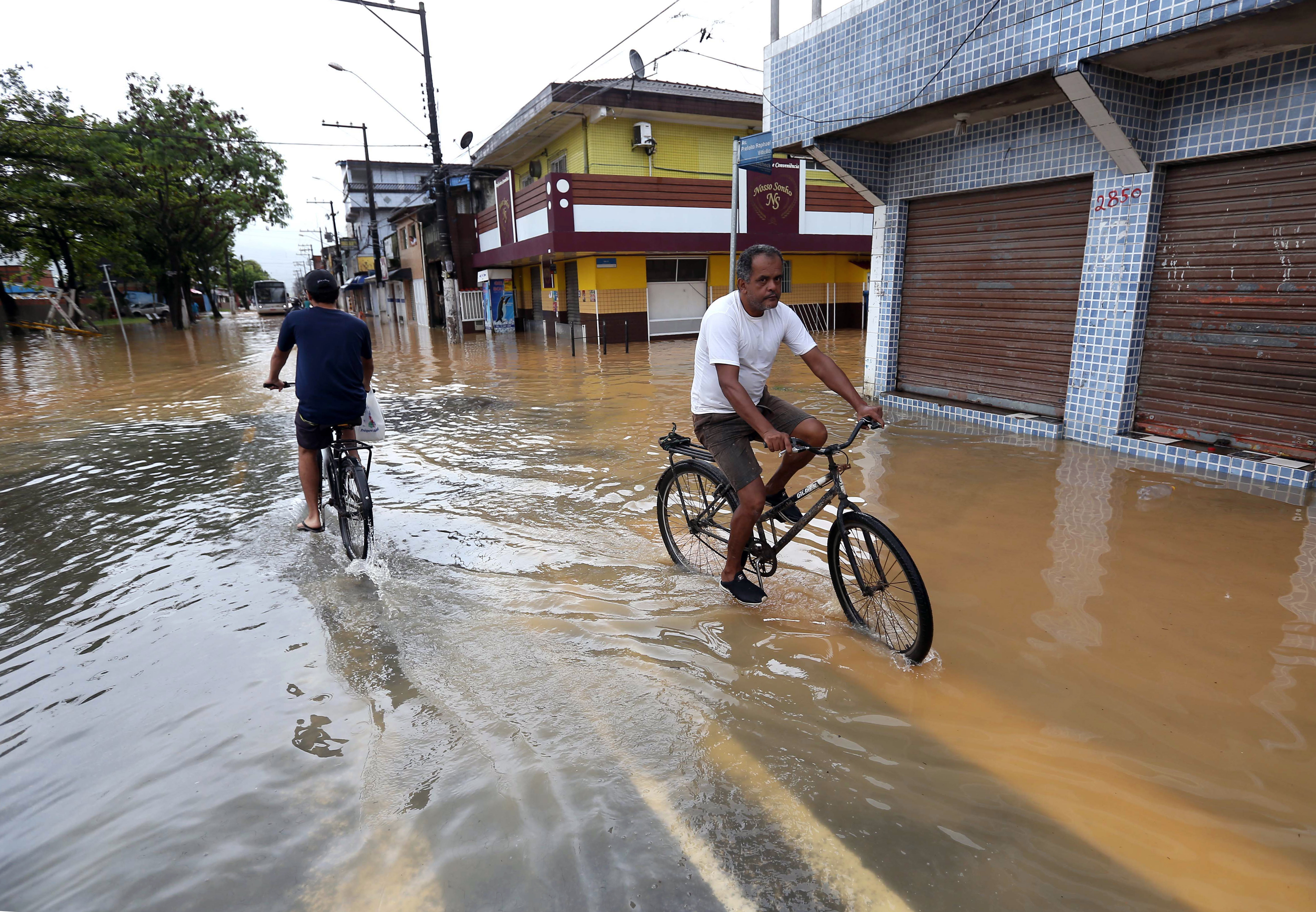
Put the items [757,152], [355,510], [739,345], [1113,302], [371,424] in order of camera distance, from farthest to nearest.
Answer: [757,152] < [1113,302] < [371,424] < [355,510] < [739,345]

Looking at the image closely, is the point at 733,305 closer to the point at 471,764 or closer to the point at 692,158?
the point at 471,764

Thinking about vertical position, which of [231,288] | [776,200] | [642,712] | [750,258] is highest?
[776,200]

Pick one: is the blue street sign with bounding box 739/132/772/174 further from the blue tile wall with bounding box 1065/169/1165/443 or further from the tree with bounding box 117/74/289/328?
the tree with bounding box 117/74/289/328

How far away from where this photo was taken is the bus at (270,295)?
62281 mm

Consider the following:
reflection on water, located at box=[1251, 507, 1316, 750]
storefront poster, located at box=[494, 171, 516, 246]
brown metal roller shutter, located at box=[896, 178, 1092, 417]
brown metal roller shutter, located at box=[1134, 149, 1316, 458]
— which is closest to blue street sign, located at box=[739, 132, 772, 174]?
brown metal roller shutter, located at box=[896, 178, 1092, 417]

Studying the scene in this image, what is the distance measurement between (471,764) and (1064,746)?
7.39 ft

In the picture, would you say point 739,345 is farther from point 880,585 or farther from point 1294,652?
point 1294,652

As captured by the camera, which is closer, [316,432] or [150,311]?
[316,432]

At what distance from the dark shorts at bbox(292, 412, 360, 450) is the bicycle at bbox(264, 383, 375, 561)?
0.08ft

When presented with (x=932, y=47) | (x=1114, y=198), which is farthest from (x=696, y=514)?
(x=932, y=47)

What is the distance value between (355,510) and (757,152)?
7533 millimetres

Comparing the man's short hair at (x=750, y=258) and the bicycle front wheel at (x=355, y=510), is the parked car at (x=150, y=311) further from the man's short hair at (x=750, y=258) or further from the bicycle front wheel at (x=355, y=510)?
the man's short hair at (x=750, y=258)

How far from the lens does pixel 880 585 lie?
336 cm

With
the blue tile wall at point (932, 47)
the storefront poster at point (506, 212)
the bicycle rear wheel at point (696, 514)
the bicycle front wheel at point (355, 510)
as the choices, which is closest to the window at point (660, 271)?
the storefront poster at point (506, 212)
